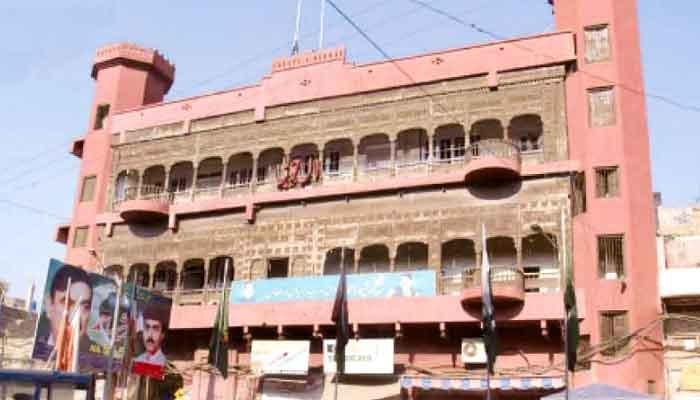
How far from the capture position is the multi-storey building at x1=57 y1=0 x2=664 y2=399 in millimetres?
20562

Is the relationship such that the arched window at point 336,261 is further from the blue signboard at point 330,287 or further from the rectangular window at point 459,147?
the rectangular window at point 459,147

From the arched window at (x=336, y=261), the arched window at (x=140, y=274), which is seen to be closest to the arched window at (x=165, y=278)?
the arched window at (x=140, y=274)

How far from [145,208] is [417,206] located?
32.8 feet

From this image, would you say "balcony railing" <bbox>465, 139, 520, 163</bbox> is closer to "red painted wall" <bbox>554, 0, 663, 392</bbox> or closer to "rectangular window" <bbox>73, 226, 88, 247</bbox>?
"red painted wall" <bbox>554, 0, 663, 392</bbox>

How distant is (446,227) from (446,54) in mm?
5675

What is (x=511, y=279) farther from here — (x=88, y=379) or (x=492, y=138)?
(x=88, y=379)

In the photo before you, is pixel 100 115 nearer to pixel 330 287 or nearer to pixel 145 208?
pixel 145 208

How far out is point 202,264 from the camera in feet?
89.5

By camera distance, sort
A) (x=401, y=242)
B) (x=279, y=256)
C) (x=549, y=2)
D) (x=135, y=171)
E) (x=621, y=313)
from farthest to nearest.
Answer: (x=135, y=171) < (x=549, y=2) < (x=279, y=256) < (x=401, y=242) < (x=621, y=313)

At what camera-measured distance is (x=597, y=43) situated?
74.3 ft

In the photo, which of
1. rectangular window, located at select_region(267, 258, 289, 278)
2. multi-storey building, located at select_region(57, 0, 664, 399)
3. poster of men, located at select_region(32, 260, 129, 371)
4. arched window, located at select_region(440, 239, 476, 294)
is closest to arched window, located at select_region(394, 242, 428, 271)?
multi-storey building, located at select_region(57, 0, 664, 399)

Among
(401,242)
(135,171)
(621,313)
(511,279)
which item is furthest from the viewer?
(135,171)

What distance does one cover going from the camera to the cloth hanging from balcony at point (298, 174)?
2558cm

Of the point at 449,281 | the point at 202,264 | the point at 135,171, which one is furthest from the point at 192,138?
the point at 449,281
